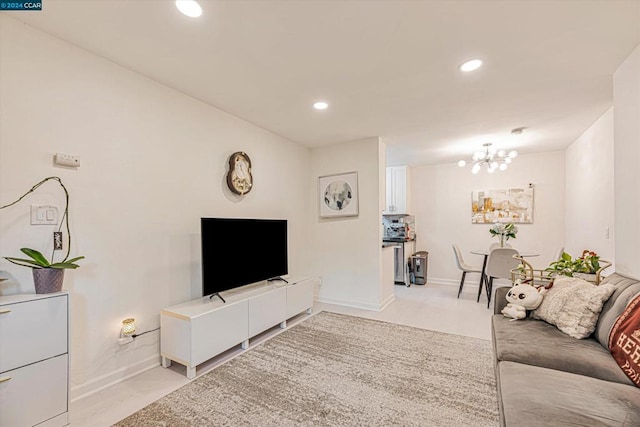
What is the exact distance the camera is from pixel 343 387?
203 centimetres

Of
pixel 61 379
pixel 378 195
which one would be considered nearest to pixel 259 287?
pixel 61 379

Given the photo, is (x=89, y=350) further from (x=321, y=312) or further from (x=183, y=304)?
(x=321, y=312)

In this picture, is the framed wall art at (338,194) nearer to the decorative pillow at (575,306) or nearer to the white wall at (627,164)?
the decorative pillow at (575,306)

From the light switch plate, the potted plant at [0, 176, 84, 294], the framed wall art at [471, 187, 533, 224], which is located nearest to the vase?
the potted plant at [0, 176, 84, 294]

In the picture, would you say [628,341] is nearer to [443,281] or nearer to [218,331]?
[218,331]

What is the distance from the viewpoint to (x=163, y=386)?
2.05 meters

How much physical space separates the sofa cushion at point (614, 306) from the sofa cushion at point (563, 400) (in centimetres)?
44

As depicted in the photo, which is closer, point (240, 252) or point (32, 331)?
point (32, 331)

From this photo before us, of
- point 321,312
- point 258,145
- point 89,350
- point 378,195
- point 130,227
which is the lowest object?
point 321,312

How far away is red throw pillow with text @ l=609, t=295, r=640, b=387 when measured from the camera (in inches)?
52.0

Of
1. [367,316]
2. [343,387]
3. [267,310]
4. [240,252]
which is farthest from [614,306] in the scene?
[240,252]

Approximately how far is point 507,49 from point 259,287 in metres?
3.12

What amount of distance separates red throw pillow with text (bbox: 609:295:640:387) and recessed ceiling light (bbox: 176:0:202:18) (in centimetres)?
288

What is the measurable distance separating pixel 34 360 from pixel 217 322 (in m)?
1.10
